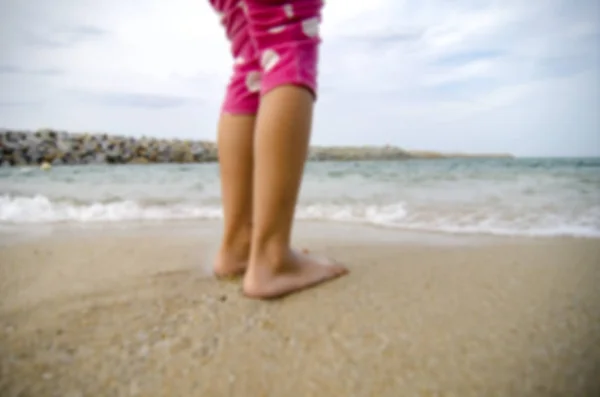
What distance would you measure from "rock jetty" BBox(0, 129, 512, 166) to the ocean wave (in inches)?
464

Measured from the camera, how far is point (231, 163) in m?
0.97

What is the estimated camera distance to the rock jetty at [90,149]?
41.2 feet

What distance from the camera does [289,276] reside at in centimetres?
87

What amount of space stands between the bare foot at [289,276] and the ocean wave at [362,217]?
975 millimetres

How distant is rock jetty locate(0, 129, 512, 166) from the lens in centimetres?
1256

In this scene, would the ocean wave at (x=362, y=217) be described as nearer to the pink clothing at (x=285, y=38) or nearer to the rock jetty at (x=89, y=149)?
the pink clothing at (x=285, y=38)

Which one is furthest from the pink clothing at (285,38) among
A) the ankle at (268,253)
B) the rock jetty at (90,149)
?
the rock jetty at (90,149)

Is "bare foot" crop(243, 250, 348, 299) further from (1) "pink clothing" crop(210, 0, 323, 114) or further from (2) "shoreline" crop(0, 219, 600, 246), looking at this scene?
(2) "shoreline" crop(0, 219, 600, 246)

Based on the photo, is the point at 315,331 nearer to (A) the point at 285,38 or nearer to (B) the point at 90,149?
(A) the point at 285,38

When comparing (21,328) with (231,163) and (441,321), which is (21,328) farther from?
(441,321)

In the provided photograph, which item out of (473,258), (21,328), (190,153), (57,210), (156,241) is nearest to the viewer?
(21,328)

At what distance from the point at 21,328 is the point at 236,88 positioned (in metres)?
0.67

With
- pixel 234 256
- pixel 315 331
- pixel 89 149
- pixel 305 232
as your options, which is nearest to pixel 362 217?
pixel 305 232

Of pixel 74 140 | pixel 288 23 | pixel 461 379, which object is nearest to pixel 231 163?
pixel 288 23
